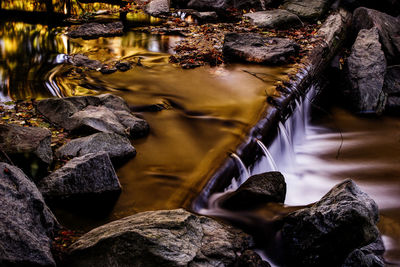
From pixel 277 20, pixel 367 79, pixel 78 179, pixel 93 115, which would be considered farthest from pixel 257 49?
pixel 78 179

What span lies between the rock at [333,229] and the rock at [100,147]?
8.22 feet

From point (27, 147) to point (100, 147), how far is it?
91cm

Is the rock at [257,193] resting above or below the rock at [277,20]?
below

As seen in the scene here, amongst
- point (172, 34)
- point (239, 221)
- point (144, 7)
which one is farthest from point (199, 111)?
point (144, 7)

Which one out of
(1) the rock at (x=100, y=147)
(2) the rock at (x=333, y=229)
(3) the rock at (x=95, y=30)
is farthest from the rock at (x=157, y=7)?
(2) the rock at (x=333, y=229)

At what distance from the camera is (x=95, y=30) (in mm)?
11219

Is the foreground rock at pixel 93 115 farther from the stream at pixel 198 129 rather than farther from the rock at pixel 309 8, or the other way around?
the rock at pixel 309 8

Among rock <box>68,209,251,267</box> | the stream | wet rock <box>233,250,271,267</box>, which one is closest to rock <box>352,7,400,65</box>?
the stream

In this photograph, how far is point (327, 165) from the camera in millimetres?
6695

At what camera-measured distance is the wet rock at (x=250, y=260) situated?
336cm

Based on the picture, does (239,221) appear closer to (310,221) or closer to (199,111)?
(310,221)

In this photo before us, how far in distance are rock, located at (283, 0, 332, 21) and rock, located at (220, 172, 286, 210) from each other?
8969 millimetres

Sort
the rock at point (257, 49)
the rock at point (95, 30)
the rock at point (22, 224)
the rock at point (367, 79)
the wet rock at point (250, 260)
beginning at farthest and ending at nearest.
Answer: the rock at point (95, 30) < the rock at point (257, 49) < the rock at point (367, 79) < the wet rock at point (250, 260) < the rock at point (22, 224)

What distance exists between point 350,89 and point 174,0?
346 inches
